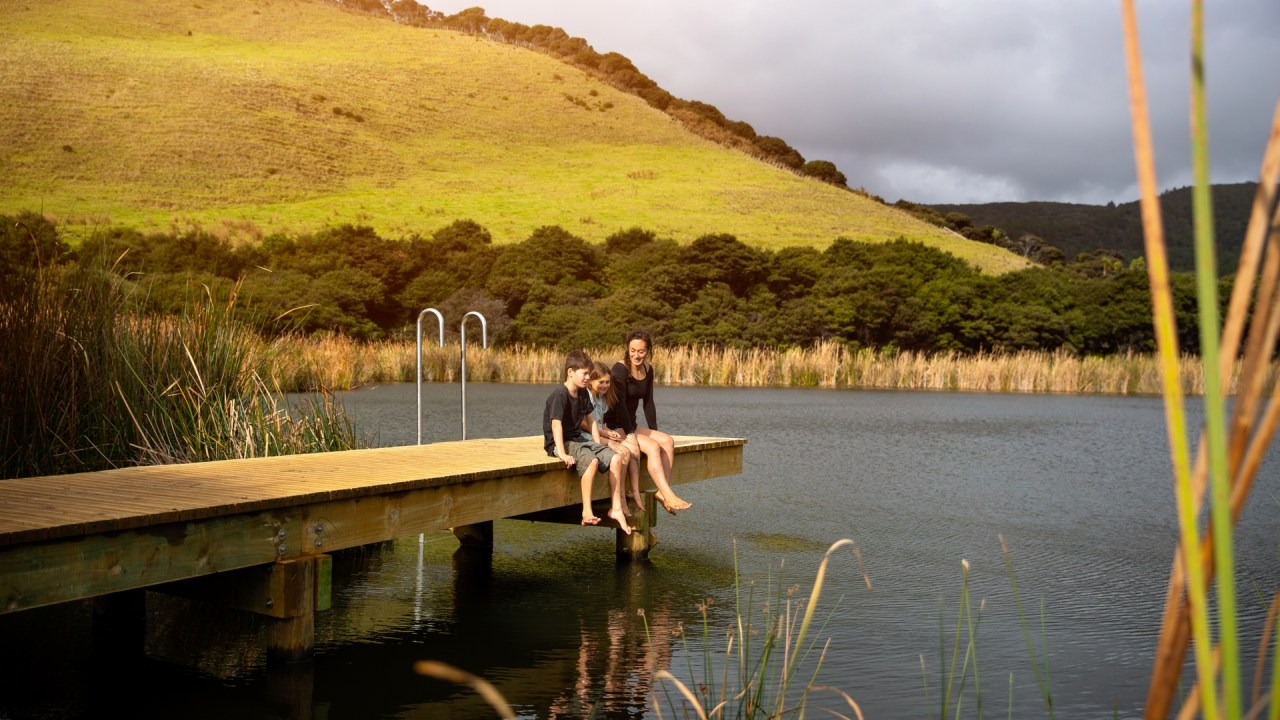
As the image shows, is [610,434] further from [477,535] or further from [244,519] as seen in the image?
[244,519]

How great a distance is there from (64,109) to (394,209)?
12.5 m

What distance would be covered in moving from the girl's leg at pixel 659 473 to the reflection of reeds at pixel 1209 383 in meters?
4.93

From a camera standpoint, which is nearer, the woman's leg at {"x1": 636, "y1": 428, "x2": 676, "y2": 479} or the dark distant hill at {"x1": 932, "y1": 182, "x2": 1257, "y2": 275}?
the woman's leg at {"x1": 636, "y1": 428, "x2": 676, "y2": 479}

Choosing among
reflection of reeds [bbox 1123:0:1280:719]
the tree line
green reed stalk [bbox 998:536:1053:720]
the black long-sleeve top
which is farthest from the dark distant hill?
reflection of reeds [bbox 1123:0:1280:719]

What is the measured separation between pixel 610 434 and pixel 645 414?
247mm

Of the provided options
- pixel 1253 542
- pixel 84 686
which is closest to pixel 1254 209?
pixel 84 686

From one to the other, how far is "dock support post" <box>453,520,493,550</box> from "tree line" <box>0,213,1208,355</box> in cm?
2085

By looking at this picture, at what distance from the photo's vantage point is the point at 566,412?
18.0 ft

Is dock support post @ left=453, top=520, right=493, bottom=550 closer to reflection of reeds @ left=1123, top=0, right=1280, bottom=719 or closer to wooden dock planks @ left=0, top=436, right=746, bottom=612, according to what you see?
wooden dock planks @ left=0, top=436, right=746, bottom=612

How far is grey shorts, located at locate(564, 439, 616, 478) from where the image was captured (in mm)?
5414

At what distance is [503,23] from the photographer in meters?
71.0

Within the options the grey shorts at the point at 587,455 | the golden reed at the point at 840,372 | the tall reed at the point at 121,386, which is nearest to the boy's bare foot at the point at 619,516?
the grey shorts at the point at 587,455

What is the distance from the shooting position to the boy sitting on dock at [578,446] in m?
5.38

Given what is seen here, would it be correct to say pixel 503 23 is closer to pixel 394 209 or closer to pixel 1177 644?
pixel 394 209
